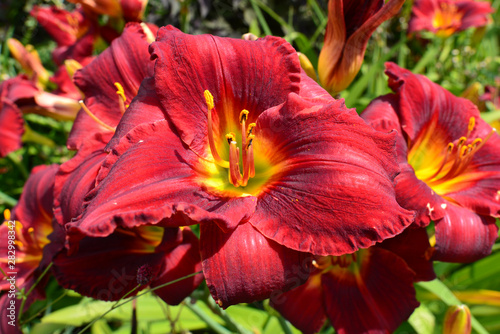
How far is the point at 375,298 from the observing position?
74 cm

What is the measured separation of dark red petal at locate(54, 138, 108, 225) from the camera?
0.62m

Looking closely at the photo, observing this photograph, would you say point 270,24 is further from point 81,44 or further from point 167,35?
point 167,35

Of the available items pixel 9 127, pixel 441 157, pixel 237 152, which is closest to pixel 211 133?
pixel 237 152

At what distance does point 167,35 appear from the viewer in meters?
0.63

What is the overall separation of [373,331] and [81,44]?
1.27 m

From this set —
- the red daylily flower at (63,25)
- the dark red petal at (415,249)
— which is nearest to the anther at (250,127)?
the dark red petal at (415,249)

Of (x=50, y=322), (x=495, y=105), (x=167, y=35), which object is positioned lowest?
(x=50, y=322)

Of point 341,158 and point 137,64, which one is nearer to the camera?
point 341,158

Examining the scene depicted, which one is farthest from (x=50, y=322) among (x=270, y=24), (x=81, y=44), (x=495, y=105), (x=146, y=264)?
(x=495, y=105)

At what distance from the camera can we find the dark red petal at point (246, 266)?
550 mm

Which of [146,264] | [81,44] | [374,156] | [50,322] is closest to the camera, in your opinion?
[374,156]

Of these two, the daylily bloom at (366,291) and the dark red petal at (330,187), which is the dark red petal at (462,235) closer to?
the daylily bloom at (366,291)

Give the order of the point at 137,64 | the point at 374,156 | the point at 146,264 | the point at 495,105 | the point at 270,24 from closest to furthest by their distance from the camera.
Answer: the point at 374,156, the point at 146,264, the point at 137,64, the point at 495,105, the point at 270,24

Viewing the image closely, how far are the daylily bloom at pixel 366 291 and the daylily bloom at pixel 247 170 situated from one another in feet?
0.63
